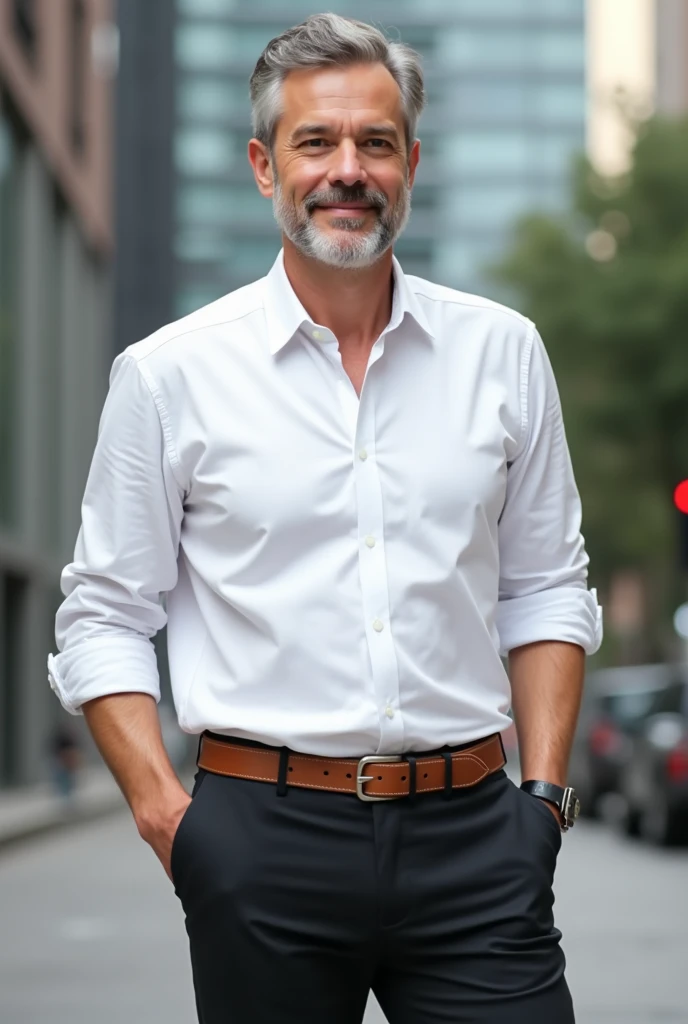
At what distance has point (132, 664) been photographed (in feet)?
8.91

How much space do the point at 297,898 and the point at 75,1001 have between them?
18.5 ft

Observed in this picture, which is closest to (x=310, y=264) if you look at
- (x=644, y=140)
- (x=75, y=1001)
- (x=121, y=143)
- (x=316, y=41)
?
(x=316, y=41)

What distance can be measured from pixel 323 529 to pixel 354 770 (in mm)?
323

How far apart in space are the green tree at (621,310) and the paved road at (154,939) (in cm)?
1757

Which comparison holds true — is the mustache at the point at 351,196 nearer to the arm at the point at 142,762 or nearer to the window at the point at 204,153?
the arm at the point at 142,762

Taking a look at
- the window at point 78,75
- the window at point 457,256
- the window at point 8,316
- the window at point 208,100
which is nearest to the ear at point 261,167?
the window at point 8,316

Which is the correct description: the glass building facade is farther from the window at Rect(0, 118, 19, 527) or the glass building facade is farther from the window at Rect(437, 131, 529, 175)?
the window at Rect(0, 118, 19, 527)

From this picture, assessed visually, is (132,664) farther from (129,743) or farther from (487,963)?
(487,963)

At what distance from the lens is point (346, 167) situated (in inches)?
107

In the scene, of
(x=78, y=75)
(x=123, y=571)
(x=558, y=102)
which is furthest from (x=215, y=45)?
(x=123, y=571)

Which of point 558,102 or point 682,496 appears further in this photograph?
point 558,102

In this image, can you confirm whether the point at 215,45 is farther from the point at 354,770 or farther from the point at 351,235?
the point at 354,770

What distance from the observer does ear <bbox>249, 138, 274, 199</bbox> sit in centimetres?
291

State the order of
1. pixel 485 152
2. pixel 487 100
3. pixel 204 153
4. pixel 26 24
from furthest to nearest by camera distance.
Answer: pixel 487 100 → pixel 485 152 → pixel 204 153 → pixel 26 24
